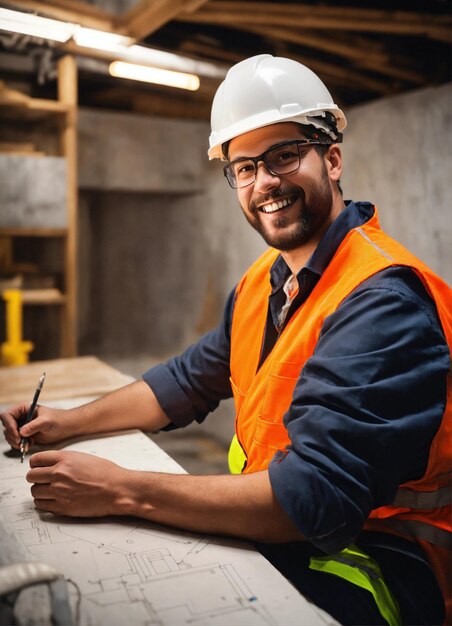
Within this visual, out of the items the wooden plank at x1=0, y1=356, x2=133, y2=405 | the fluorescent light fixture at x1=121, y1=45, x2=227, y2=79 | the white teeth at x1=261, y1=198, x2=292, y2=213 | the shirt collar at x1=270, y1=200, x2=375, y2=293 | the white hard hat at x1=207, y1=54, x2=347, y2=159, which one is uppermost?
the fluorescent light fixture at x1=121, y1=45, x2=227, y2=79

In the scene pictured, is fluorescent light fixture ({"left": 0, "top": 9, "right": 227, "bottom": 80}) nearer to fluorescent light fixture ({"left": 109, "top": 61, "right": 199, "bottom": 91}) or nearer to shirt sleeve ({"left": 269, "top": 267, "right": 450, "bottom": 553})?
fluorescent light fixture ({"left": 109, "top": 61, "right": 199, "bottom": 91})

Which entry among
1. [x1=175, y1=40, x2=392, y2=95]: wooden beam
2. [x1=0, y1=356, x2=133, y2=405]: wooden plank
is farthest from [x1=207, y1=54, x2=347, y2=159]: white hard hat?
[x1=175, y1=40, x2=392, y2=95]: wooden beam

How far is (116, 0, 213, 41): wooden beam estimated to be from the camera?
2781 millimetres

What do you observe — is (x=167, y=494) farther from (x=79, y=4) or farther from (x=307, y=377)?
(x=79, y=4)

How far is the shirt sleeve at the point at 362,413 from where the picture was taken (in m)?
1.12

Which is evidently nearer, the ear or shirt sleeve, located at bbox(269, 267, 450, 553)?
shirt sleeve, located at bbox(269, 267, 450, 553)

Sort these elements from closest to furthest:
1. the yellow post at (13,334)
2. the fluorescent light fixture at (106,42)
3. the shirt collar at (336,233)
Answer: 1. the shirt collar at (336,233)
2. the fluorescent light fixture at (106,42)
3. the yellow post at (13,334)

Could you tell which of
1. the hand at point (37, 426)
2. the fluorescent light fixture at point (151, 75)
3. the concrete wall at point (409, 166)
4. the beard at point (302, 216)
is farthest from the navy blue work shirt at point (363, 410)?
the fluorescent light fixture at point (151, 75)

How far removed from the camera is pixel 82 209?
5.34 m

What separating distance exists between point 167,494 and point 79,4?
274 cm

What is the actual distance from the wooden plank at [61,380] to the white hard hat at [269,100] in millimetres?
1159

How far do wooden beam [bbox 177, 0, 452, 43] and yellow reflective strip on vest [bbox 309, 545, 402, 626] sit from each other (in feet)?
8.54

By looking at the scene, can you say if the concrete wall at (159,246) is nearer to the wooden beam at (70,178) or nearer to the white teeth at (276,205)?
the wooden beam at (70,178)

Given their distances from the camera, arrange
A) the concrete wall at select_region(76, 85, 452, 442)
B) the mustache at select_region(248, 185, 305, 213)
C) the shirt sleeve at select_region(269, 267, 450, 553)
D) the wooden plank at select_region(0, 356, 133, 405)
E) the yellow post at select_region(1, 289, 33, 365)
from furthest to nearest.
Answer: the yellow post at select_region(1, 289, 33, 365)
the concrete wall at select_region(76, 85, 452, 442)
the wooden plank at select_region(0, 356, 133, 405)
the mustache at select_region(248, 185, 305, 213)
the shirt sleeve at select_region(269, 267, 450, 553)
